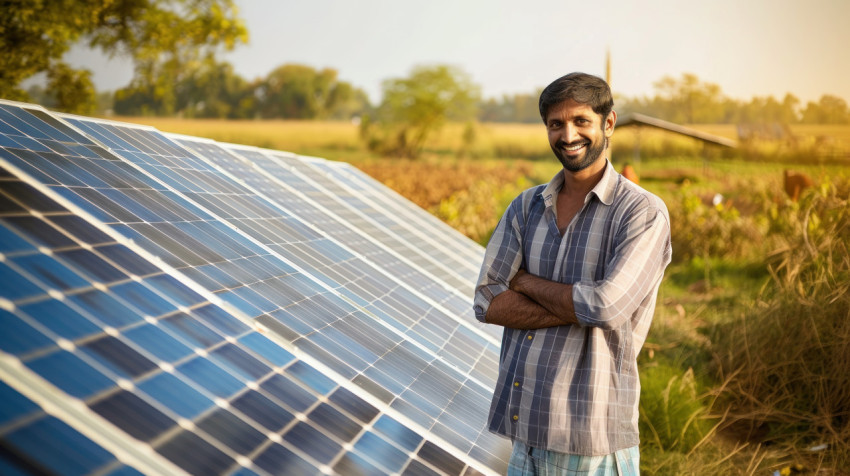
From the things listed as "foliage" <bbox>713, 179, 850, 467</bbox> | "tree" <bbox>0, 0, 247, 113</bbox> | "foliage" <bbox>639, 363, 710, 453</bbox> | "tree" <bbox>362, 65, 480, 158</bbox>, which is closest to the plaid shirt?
"foliage" <bbox>639, 363, 710, 453</bbox>

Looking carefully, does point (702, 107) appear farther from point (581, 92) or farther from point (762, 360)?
point (581, 92)

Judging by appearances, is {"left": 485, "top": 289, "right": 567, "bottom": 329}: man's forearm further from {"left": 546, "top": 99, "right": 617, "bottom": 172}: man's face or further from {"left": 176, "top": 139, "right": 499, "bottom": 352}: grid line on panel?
{"left": 176, "top": 139, "right": 499, "bottom": 352}: grid line on panel

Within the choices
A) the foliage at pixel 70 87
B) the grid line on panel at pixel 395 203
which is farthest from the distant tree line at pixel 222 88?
the grid line on panel at pixel 395 203

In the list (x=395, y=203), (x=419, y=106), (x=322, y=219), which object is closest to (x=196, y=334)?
(x=322, y=219)

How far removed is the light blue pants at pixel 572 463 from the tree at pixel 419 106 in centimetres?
5563

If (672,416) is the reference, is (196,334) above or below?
above

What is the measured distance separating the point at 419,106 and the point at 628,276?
199ft

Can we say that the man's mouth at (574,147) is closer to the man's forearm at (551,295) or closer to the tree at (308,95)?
the man's forearm at (551,295)

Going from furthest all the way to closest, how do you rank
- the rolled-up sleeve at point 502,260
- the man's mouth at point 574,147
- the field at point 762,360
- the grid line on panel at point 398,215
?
the grid line on panel at point 398,215 < the field at point 762,360 < the rolled-up sleeve at point 502,260 < the man's mouth at point 574,147

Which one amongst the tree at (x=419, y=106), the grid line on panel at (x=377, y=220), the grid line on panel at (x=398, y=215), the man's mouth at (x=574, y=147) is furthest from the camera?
the tree at (x=419, y=106)

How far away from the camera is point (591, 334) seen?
3480 mm

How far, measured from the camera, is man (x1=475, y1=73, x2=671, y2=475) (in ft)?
11.0

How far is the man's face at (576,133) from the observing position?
349 cm

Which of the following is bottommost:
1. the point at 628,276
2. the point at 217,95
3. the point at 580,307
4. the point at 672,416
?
the point at 672,416
